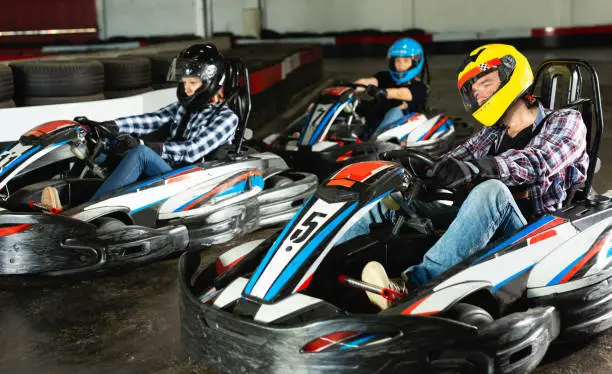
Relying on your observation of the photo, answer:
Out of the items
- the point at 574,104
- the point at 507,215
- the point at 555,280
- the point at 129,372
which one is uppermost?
the point at 574,104

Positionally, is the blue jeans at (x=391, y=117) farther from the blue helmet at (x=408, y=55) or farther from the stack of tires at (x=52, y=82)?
the stack of tires at (x=52, y=82)

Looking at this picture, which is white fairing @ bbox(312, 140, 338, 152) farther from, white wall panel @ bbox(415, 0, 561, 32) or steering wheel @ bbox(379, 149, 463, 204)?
white wall panel @ bbox(415, 0, 561, 32)

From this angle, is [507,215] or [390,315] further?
[507,215]

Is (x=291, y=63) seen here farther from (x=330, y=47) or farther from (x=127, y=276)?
(x=127, y=276)

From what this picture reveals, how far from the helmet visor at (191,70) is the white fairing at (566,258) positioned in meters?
1.94

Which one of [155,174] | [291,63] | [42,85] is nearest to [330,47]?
[291,63]

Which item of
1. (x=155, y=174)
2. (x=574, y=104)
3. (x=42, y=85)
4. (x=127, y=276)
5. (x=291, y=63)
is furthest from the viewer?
(x=291, y=63)

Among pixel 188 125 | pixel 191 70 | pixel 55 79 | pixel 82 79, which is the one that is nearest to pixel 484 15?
pixel 82 79

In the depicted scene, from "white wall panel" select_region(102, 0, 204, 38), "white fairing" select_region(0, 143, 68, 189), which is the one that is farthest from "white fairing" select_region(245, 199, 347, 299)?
"white wall panel" select_region(102, 0, 204, 38)

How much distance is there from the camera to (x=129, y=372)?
2.26m

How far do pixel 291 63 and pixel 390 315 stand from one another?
7.78 metres

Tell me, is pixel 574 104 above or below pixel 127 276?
above

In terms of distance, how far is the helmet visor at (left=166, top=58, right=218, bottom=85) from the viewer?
363 cm

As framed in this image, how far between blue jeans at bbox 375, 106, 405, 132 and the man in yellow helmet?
2.33 meters
